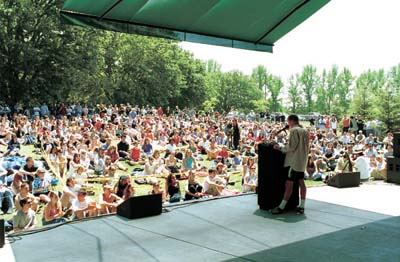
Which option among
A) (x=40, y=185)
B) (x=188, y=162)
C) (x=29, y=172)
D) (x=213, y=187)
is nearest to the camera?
(x=213, y=187)

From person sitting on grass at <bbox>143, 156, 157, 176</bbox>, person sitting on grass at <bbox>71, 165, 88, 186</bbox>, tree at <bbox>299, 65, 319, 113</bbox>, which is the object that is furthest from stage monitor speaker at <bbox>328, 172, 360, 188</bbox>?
tree at <bbox>299, 65, 319, 113</bbox>

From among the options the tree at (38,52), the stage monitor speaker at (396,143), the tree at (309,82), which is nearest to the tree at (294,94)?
the tree at (309,82)

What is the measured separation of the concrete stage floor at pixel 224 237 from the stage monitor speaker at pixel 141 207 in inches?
4.2

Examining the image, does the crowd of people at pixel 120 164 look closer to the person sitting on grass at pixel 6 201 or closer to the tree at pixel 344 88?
the person sitting on grass at pixel 6 201

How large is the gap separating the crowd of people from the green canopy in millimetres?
1850

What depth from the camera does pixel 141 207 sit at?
5781mm

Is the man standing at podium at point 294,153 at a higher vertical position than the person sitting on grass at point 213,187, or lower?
higher

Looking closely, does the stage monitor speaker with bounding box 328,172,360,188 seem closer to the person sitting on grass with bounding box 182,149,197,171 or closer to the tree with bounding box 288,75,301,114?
the person sitting on grass with bounding box 182,149,197,171

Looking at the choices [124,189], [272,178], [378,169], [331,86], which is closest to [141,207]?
[272,178]

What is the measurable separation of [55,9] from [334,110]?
54.3m

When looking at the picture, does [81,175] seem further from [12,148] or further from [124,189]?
[12,148]

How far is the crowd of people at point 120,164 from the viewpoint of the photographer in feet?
26.4

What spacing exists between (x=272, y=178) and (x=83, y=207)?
3.31 metres

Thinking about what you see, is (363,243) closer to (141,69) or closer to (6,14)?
(6,14)
